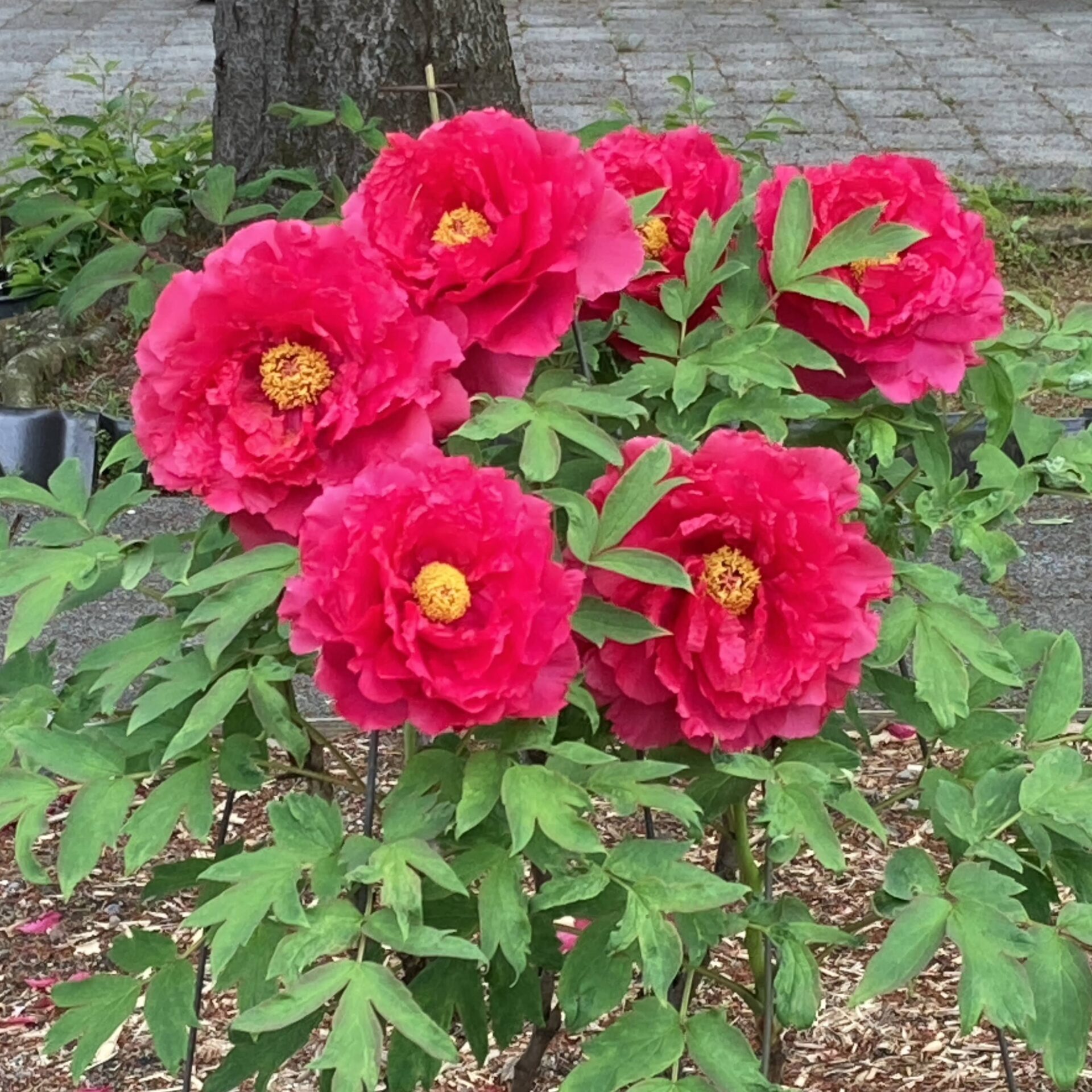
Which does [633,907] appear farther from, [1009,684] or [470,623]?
[1009,684]

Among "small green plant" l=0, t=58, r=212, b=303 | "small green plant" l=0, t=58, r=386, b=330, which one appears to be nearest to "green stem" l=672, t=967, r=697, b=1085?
"small green plant" l=0, t=58, r=386, b=330

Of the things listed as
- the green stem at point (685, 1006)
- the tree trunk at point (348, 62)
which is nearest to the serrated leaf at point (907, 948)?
the green stem at point (685, 1006)

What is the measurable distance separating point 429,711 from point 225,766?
0.32m

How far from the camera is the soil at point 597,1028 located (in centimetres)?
208

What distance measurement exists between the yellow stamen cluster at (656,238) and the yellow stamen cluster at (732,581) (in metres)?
0.33

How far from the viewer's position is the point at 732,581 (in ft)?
3.46

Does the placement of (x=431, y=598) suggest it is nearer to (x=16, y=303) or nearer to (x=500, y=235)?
(x=500, y=235)

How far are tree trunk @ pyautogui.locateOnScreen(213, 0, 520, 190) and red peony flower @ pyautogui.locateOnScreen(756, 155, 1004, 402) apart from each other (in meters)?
2.41

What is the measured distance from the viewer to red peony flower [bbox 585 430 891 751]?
104cm

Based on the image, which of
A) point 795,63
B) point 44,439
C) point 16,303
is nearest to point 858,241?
point 44,439

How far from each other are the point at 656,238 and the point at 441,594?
46cm

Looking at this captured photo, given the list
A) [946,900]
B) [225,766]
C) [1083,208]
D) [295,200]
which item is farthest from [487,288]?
[1083,208]

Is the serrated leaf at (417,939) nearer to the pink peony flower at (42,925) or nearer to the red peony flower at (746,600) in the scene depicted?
the red peony flower at (746,600)

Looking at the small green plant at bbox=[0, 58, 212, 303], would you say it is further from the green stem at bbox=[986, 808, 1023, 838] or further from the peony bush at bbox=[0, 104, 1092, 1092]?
the green stem at bbox=[986, 808, 1023, 838]
